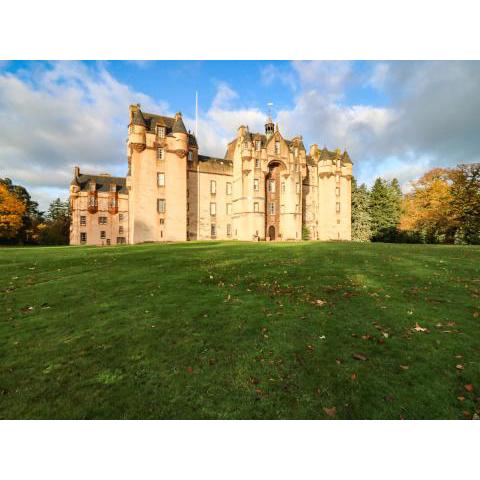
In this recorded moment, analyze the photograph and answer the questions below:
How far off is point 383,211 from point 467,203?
2385cm

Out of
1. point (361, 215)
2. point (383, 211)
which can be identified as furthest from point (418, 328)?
point (383, 211)

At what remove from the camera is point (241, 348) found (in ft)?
20.9

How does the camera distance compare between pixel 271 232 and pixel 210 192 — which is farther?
pixel 271 232

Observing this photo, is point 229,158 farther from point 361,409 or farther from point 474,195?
point 361,409

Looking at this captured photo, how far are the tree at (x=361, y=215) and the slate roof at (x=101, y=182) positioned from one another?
5270 cm

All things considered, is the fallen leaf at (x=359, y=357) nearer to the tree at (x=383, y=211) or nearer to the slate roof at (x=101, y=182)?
the slate roof at (x=101, y=182)

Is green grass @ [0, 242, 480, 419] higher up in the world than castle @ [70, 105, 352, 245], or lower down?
lower down

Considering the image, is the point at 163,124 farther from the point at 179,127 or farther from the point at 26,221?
the point at 26,221

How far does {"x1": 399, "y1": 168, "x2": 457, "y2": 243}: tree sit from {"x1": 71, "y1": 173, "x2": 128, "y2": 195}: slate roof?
5826 cm

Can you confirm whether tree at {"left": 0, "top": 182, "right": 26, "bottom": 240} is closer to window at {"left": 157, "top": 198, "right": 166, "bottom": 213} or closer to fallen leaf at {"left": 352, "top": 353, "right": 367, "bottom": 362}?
window at {"left": 157, "top": 198, "right": 166, "bottom": 213}

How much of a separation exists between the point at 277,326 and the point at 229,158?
173 ft

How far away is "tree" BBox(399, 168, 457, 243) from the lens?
4356 centimetres

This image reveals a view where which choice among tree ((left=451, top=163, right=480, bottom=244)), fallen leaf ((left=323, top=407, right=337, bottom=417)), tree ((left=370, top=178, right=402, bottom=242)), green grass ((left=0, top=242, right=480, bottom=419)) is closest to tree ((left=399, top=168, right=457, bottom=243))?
tree ((left=451, top=163, right=480, bottom=244))

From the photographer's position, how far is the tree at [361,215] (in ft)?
202
